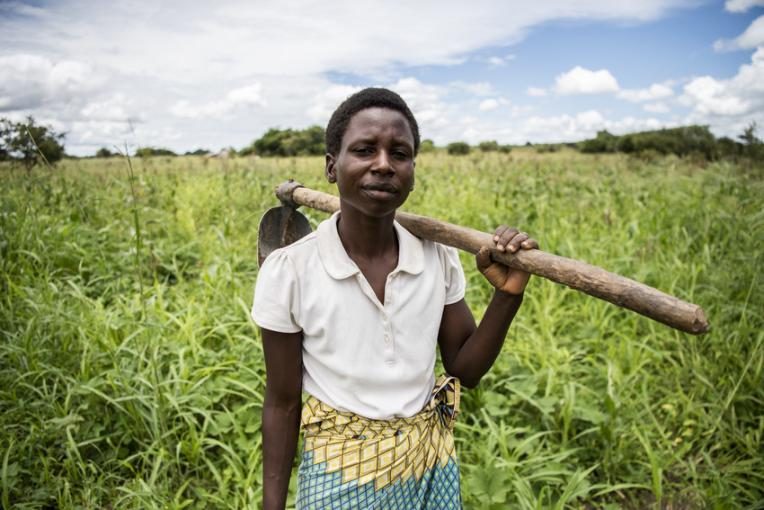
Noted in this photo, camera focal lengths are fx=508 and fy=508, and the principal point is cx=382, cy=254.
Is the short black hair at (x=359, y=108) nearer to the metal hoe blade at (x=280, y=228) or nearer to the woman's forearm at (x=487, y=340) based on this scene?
the woman's forearm at (x=487, y=340)

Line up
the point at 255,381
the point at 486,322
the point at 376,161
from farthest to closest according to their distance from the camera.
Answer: the point at 255,381 → the point at 486,322 → the point at 376,161

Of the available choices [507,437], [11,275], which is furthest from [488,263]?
[11,275]

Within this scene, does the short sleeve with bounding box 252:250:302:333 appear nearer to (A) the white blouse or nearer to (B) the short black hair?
(A) the white blouse

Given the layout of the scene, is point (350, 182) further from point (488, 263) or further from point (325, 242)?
point (488, 263)

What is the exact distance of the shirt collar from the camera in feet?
3.65

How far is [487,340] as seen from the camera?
3.93ft

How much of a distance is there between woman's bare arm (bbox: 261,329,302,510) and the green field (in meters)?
0.81

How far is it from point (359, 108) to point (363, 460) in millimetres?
772

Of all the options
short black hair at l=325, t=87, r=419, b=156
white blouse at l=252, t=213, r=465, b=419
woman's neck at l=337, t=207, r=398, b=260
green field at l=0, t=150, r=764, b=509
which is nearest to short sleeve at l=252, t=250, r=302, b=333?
white blouse at l=252, t=213, r=465, b=419

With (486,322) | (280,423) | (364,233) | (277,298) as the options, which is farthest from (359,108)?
(280,423)

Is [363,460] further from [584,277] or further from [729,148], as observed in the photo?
[729,148]

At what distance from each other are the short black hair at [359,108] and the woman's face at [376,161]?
2 cm

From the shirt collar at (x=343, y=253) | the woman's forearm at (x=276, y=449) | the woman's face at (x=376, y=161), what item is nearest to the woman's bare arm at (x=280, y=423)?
the woman's forearm at (x=276, y=449)

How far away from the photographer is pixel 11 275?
309 cm
